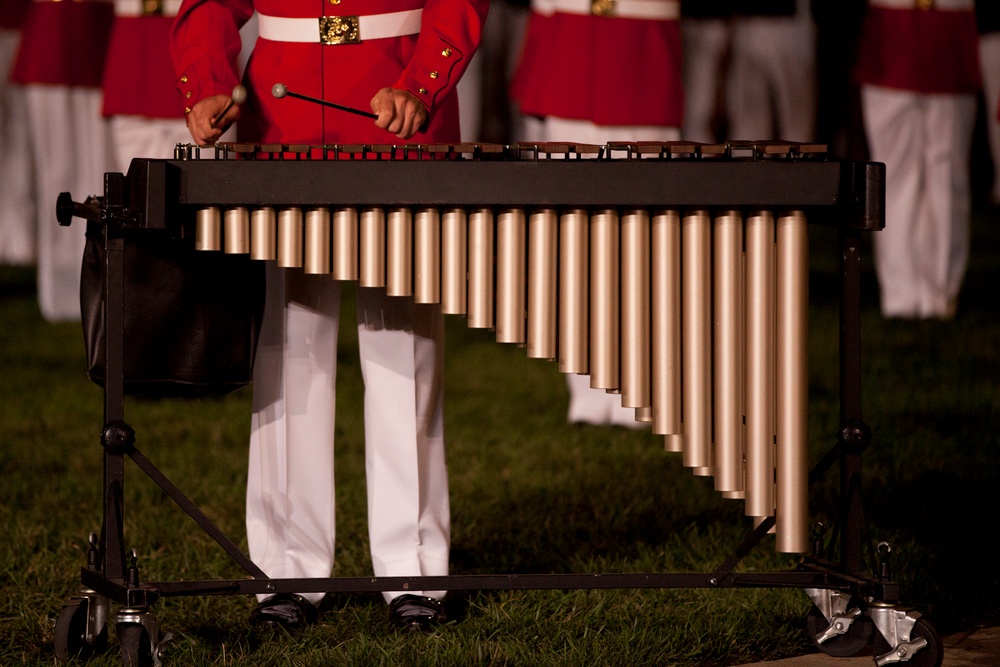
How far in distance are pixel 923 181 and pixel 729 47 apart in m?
2.68

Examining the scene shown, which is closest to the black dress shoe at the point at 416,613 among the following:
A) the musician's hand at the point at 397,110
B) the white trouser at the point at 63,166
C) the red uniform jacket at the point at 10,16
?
the musician's hand at the point at 397,110

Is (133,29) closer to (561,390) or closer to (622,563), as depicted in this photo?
(561,390)

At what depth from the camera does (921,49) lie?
25.7ft

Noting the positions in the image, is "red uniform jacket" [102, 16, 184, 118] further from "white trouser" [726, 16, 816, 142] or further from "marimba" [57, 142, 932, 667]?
"white trouser" [726, 16, 816, 142]

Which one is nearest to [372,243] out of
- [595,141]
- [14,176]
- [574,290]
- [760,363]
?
[574,290]

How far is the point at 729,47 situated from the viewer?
10.5 metres

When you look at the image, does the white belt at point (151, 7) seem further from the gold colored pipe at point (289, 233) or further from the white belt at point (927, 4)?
the gold colored pipe at point (289, 233)

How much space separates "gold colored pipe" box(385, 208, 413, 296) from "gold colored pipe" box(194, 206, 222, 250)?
328 millimetres

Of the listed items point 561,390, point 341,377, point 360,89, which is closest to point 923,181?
point 561,390

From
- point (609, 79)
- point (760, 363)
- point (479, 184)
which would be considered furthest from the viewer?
point (609, 79)

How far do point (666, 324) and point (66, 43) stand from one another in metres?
5.80

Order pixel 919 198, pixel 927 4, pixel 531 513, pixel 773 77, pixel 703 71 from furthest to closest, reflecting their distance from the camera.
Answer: pixel 703 71 < pixel 773 77 < pixel 919 198 < pixel 927 4 < pixel 531 513

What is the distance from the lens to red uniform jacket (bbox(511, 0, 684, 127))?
18.6 ft

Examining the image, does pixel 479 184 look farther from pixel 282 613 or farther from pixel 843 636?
pixel 843 636
